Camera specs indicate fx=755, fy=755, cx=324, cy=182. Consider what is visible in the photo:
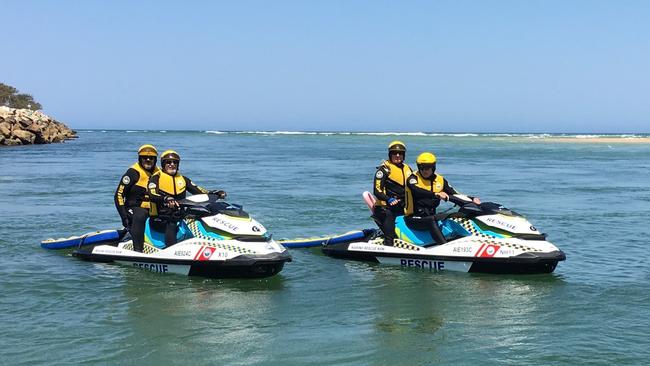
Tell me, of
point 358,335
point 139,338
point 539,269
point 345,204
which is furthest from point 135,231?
point 345,204

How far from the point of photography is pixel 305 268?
10.2 metres

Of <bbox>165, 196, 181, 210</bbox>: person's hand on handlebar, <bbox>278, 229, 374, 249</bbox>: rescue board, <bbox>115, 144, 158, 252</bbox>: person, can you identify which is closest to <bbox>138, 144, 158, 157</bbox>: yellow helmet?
<bbox>115, 144, 158, 252</bbox>: person

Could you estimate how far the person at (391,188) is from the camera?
10352 mm

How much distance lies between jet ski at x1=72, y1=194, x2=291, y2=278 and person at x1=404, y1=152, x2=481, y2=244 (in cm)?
194

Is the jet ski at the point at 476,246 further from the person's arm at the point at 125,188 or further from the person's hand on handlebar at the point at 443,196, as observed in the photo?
the person's arm at the point at 125,188

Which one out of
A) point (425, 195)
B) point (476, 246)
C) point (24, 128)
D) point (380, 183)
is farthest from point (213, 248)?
point (24, 128)

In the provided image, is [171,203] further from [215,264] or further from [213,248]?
[215,264]

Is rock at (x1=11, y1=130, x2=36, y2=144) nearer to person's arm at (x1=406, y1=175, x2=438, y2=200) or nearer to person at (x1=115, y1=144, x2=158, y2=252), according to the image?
person at (x1=115, y1=144, x2=158, y2=252)

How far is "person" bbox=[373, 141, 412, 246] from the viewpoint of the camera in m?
10.4

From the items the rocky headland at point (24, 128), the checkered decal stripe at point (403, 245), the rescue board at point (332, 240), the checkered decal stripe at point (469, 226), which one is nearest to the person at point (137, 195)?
the rescue board at point (332, 240)

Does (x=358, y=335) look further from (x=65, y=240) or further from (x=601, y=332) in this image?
(x=65, y=240)

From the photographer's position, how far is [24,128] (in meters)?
56.5

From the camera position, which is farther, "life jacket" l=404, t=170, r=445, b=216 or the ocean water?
"life jacket" l=404, t=170, r=445, b=216

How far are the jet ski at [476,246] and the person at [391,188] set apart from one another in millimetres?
130
